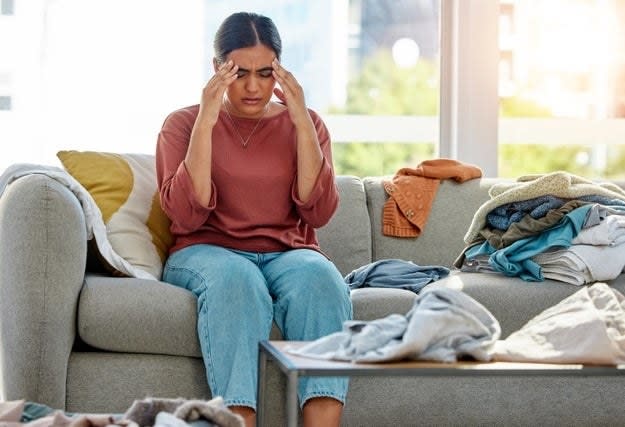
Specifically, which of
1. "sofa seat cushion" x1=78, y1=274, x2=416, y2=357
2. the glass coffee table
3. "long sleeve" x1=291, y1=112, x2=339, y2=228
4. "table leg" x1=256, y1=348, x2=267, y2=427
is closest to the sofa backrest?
"long sleeve" x1=291, y1=112, x2=339, y2=228

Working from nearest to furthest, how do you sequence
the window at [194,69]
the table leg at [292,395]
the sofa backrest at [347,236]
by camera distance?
the table leg at [292,395]
the sofa backrest at [347,236]
the window at [194,69]

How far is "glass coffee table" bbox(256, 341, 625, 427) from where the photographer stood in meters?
1.82

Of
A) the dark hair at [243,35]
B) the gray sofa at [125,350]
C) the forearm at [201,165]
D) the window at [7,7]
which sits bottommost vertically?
→ the gray sofa at [125,350]

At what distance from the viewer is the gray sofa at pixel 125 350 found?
107 inches

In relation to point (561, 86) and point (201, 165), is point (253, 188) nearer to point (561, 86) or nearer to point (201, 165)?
point (201, 165)

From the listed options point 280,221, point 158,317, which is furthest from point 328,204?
point 158,317

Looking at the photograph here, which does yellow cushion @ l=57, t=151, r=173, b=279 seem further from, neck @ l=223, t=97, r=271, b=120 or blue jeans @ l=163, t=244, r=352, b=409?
neck @ l=223, t=97, r=271, b=120

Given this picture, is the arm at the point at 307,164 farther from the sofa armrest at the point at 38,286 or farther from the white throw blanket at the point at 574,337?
the white throw blanket at the point at 574,337

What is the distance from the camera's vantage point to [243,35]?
121 inches

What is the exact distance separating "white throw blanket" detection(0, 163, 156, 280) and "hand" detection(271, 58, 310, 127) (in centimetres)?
57

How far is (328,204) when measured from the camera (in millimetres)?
3102

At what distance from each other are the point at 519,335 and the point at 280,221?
1.12 metres

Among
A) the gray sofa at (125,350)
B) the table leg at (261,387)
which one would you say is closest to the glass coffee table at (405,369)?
the table leg at (261,387)

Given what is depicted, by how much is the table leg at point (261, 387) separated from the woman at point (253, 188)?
0.41 metres
